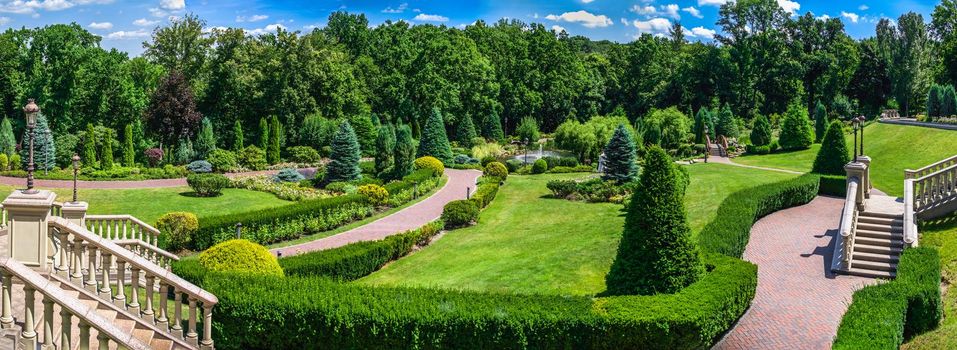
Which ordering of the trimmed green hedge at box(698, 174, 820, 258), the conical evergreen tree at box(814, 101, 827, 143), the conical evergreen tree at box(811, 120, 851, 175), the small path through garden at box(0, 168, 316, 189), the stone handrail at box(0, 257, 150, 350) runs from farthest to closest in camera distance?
the conical evergreen tree at box(814, 101, 827, 143) < the small path through garden at box(0, 168, 316, 189) < the conical evergreen tree at box(811, 120, 851, 175) < the trimmed green hedge at box(698, 174, 820, 258) < the stone handrail at box(0, 257, 150, 350)

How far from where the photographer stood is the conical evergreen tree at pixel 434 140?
43.1 metres

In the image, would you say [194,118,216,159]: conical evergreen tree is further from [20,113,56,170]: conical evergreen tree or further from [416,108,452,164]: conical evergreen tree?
[416,108,452,164]: conical evergreen tree

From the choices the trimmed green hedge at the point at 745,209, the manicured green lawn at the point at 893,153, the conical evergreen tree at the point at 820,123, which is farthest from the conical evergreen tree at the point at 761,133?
the trimmed green hedge at the point at 745,209

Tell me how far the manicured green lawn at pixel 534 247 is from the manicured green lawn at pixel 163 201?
9464 millimetres

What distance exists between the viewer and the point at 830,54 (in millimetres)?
69438

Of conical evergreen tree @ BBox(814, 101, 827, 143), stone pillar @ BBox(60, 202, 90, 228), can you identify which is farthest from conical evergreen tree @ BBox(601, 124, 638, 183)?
conical evergreen tree @ BBox(814, 101, 827, 143)

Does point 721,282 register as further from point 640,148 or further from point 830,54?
point 830,54

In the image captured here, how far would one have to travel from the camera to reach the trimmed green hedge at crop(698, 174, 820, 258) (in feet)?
58.0

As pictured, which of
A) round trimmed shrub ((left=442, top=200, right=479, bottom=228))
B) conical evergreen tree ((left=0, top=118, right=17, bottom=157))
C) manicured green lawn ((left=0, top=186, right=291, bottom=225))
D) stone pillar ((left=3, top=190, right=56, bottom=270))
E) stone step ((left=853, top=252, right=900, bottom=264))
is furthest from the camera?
conical evergreen tree ((left=0, top=118, right=17, bottom=157))

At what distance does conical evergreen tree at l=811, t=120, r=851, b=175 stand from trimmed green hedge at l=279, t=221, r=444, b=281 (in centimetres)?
1688

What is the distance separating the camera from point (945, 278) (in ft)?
52.1

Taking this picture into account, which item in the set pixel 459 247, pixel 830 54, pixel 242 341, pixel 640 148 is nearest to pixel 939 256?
pixel 459 247

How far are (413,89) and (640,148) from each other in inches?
1001

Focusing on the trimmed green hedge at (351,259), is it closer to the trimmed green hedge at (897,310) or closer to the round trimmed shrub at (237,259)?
the round trimmed shrub at (237,259)
